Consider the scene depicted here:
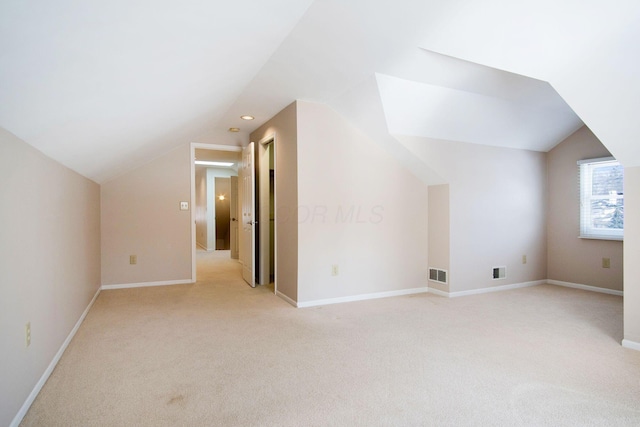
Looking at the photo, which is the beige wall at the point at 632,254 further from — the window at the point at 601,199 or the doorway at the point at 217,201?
the doorway at the point at 217,201

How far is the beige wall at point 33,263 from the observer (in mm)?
1621

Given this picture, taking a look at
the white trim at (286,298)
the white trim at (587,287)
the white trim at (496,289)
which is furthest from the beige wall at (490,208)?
the white trim at (286,298)

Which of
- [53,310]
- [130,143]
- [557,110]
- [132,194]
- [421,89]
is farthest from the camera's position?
[132,194]

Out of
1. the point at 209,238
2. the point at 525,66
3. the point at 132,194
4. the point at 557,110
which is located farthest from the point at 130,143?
the point at 209,238

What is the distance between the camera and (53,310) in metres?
2.38

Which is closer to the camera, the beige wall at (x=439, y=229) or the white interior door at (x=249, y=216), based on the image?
the beige wall at (x=439, y=229)

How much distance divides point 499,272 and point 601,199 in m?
1.62

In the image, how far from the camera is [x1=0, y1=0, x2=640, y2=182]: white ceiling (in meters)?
1.28

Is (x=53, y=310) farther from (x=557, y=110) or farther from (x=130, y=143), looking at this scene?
(x=557, y=110)

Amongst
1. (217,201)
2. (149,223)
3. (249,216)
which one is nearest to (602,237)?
(249,216)

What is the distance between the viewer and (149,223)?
4.98m

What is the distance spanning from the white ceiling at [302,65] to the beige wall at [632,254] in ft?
0.60

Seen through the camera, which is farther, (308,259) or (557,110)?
(557,110)

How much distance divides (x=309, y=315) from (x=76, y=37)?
116 inches
